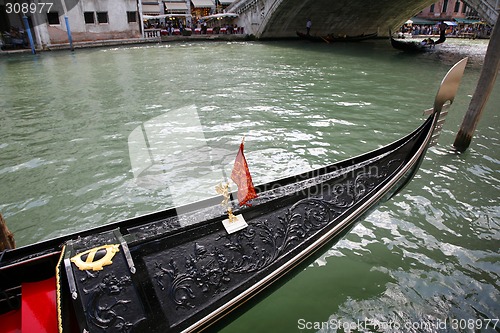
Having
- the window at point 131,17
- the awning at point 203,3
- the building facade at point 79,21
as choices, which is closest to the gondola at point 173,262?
the building facade at point 79,21

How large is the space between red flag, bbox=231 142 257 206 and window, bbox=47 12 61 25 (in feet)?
50.4

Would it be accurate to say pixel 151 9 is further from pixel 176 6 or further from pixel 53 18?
pixel 53 18

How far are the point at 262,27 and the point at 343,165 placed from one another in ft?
46.1

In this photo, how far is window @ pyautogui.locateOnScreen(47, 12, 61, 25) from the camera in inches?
516

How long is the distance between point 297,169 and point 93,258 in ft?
7.33

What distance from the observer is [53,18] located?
13.2m

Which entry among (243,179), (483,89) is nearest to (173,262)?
(243,179)

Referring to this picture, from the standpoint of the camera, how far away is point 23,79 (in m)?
7.18

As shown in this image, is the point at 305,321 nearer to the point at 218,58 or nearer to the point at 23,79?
the point at 23,79

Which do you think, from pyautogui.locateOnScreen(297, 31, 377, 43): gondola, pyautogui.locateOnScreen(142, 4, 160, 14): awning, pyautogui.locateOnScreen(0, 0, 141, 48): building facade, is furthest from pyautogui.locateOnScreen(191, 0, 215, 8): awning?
pyautogui.locateOnScreen(297, 31, 377, 43): gondola

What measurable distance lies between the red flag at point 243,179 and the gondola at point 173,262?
0.07 metres

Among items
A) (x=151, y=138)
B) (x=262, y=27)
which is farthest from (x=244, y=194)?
(x=262, y=27)

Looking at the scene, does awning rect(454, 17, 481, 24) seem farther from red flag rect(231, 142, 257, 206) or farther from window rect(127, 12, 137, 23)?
red flag rect(231, 142, 257, 206)

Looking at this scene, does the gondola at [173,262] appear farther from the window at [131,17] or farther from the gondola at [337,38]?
the window at [131,17]
